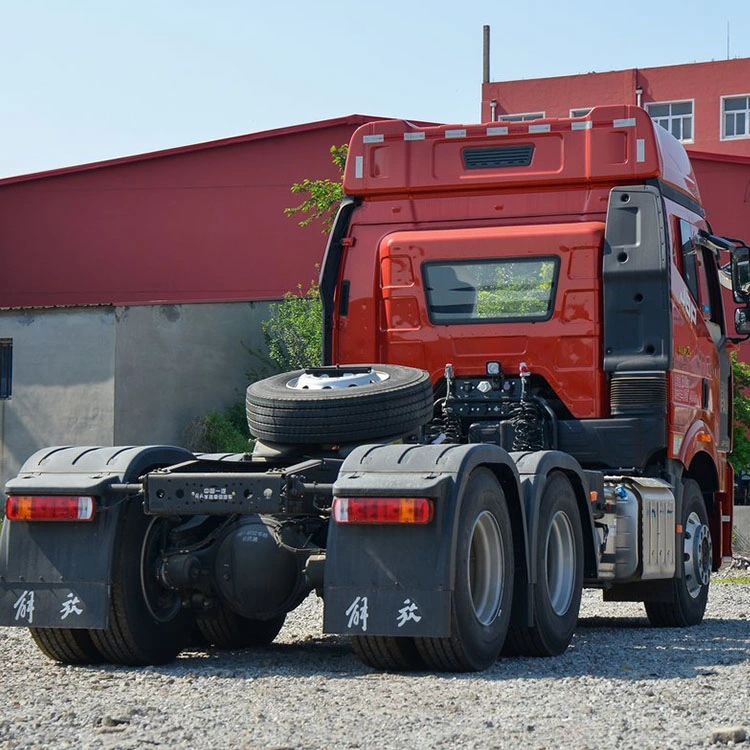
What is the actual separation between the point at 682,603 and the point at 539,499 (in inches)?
133

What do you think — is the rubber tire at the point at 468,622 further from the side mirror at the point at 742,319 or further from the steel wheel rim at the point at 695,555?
the side mirror at the point at 742,319

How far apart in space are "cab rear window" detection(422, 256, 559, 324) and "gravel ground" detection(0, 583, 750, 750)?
2784 millimetres

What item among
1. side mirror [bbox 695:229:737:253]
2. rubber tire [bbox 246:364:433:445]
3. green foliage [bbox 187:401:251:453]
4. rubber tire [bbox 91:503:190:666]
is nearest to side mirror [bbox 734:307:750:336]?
side mirror [bbox 695:229:737:253]

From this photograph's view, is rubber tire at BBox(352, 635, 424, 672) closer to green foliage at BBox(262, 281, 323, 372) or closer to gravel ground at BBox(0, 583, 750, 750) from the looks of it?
gravel ground at BBox(0, 583, 750, 750)

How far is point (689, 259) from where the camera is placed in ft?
40.0

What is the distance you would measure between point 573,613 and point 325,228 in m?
29.6

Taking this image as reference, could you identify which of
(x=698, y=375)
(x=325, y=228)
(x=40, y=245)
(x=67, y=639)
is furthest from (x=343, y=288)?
(x=40, y=245)

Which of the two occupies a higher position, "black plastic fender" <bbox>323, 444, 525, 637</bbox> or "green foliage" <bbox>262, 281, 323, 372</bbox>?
"green foliage" <bbox>262, 281, 323, 372</bbox>

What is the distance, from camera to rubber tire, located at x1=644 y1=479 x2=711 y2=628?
12.1m

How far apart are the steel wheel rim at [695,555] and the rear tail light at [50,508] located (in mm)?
5444

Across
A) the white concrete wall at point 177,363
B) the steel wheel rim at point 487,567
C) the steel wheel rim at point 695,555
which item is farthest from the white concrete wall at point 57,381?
the steel wheel rim at point 487,567

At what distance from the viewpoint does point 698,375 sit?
12359mm

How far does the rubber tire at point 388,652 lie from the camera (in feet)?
26.4

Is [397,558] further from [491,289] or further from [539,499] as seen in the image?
[491,289]
